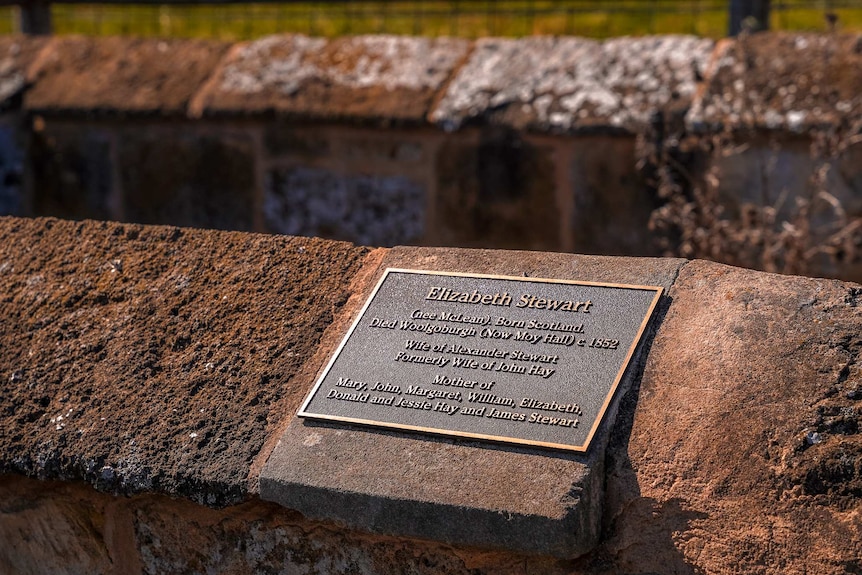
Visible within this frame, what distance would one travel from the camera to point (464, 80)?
3.85 m

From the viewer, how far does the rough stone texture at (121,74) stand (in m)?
4.12

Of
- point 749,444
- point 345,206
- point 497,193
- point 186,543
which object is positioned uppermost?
point 749,444

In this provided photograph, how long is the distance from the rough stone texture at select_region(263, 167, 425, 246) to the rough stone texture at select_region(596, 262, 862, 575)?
2.08 m

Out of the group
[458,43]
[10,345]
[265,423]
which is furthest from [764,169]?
[10,345]

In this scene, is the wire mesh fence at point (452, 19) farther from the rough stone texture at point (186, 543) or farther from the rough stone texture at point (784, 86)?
the rough stone texture at point (186, 543)

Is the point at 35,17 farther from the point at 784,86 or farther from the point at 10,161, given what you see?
the point at 784,86

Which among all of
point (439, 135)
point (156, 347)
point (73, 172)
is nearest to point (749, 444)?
point (156, 347)

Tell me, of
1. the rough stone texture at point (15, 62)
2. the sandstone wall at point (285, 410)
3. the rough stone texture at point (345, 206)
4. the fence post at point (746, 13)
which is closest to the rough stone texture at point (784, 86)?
the fence post at point (746, 13)

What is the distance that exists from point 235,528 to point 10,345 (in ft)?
2.29

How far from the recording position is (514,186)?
3.78 meters

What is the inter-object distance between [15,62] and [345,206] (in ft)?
5.07

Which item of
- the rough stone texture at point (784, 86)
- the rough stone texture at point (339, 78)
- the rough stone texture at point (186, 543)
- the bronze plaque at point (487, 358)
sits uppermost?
the bronze plaque at point (487, 358)

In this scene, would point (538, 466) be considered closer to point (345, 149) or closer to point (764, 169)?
point (764, 169)

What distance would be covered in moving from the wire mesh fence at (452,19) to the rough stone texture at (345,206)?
1150 mm
